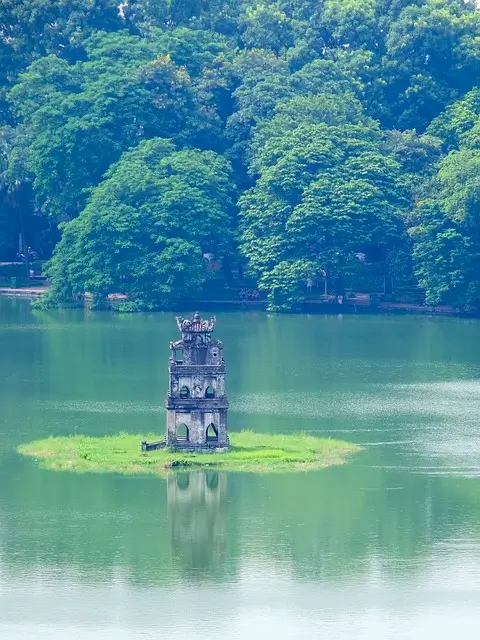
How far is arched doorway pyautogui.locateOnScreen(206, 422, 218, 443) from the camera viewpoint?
7256 cm

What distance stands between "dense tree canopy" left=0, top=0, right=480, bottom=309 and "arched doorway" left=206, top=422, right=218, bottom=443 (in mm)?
52301

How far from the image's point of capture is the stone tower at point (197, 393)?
7188cm

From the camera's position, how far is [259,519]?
65.0 meters

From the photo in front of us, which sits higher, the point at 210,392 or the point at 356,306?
the point at 356,306

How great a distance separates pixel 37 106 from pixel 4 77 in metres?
8.46

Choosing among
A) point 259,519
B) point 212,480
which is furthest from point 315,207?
point 259,519

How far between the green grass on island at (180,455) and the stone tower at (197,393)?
65 cm

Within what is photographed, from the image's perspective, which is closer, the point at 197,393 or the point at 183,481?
the point at 183,481

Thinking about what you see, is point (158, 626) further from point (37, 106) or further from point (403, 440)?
point (37, 106)

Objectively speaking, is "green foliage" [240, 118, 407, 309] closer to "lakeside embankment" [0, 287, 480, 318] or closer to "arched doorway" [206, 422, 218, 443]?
"lakeside embankment" [0, 287, 480, 318]

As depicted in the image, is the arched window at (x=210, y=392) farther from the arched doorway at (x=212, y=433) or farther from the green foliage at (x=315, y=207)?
the green foliage at (x=315, y=207)

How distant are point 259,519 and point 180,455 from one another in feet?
25.5

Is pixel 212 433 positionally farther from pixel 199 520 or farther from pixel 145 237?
pixel 145 237

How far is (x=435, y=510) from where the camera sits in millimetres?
66438
